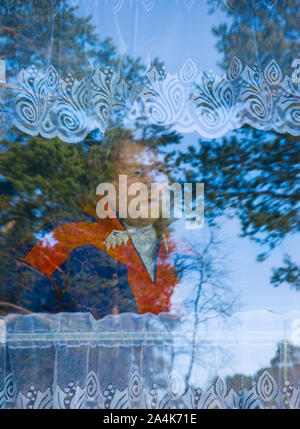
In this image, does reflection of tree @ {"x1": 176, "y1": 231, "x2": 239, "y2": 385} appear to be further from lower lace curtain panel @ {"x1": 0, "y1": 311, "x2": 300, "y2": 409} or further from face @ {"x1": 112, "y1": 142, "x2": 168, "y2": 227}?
face @ {"x1": 112, "y1": 142, "x2": 168, "y2": 227}

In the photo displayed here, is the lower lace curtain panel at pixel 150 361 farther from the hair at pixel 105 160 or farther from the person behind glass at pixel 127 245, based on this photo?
the hair at pixel 105 160

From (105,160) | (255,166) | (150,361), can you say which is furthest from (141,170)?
(150,361)

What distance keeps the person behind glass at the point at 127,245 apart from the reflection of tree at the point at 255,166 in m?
0.16

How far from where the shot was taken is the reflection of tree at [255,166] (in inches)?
65.1

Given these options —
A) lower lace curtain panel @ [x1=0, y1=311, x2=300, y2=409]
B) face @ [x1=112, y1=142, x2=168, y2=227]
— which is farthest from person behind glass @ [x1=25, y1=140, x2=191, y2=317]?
lower lace curtain panel @ [x1=0, y1=311, x2=300, y2=409]

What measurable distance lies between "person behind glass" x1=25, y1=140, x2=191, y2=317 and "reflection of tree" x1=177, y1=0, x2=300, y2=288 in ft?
0.54

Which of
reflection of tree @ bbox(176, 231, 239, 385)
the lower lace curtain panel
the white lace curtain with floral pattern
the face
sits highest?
the white lace curtain with floral pattern

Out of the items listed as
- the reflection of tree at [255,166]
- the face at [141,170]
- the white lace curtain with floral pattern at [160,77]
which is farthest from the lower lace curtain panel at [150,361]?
the white lace curtain with floral pattern at [160,77]

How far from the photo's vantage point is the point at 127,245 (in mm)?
1729

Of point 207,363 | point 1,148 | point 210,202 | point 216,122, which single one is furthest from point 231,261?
point 1,148

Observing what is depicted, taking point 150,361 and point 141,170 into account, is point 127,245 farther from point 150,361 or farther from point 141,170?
point 150,361

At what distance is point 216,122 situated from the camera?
1.64 meters

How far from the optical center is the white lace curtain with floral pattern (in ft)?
5.31

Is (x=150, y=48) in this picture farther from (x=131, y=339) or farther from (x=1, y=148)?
(x=131, y=339)
